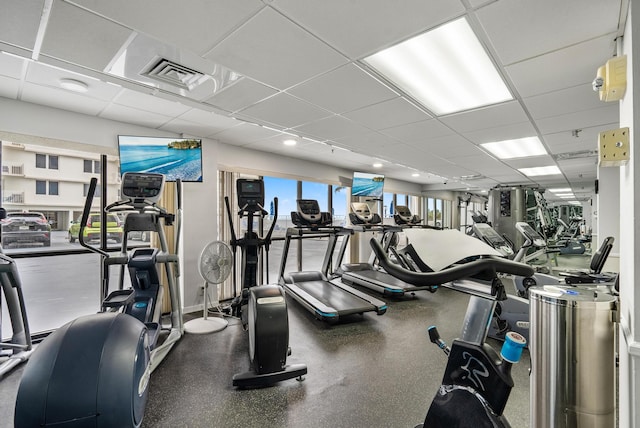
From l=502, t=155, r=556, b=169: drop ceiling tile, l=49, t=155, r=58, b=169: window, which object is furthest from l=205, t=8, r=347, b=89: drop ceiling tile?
l=502, t=155, r=556, b=169: drop ceiling tile

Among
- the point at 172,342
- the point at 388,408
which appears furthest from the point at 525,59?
the point at 172,342

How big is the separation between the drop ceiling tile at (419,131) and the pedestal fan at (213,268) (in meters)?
2.71

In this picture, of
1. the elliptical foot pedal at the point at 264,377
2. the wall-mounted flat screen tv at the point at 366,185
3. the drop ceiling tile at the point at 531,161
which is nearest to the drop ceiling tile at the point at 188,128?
the elliptical foot pedal at the point at 264,377

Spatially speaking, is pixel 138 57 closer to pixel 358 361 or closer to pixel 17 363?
pixel 17 363

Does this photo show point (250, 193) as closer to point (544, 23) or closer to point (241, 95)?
point (241, 95)

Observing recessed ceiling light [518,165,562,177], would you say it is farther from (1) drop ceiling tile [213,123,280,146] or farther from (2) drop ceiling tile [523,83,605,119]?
(1) drop ceiling tile [213,123,280,146]

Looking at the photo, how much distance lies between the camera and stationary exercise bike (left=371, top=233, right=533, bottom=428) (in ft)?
2.89

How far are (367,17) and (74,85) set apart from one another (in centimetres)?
272

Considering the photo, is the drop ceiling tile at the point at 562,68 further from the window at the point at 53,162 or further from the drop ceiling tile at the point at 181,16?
the window at the point at 53,162

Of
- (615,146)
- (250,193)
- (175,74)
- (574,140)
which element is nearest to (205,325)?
(250,193)

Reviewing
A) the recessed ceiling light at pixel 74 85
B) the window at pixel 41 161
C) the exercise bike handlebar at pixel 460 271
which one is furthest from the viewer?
the window at pixel 41 161

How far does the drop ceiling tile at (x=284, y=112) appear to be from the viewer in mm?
2979

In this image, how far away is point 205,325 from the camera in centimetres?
368

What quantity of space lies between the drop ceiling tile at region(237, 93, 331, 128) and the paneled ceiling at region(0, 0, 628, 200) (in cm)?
2
